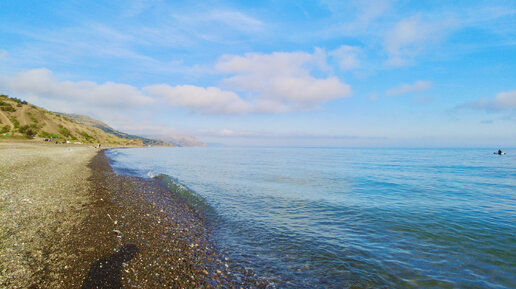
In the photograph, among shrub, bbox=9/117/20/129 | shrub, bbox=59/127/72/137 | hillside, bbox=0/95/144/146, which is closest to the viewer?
hillside, bbox=0/95/144/146

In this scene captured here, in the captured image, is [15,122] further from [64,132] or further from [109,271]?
[109,271]

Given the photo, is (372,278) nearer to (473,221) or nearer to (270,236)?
(270,236)

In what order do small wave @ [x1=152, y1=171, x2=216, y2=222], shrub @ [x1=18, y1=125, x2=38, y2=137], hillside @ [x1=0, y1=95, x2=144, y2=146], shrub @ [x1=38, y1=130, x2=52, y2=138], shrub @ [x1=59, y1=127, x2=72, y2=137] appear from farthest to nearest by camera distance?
shrub @ [x1=59, y1=127, x2=72, y2=137] → shrub @ [x1=38, y1=130, x2=52, y2=138] → shrub @ [x1=18, y1=125, x2=38, y2=137] → hillside @ [x1=0, y1=95, x2=144, y2=146] → small wave @ [x1=152, y1=171, x2=216, y2=222]

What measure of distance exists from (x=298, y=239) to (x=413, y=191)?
2162cm

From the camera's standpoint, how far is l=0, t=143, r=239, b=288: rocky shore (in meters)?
7.02

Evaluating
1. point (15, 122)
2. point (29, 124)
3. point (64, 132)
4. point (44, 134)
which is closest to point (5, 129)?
point (15, 122)

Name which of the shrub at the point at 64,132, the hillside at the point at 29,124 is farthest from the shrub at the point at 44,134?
the shrub at the point at 64,132

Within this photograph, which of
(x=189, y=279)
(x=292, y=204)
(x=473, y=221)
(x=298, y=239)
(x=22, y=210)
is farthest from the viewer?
(x=292, y=204)

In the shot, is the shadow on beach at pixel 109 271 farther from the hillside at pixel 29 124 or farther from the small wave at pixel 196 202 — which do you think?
the hillside at pixel 29 124

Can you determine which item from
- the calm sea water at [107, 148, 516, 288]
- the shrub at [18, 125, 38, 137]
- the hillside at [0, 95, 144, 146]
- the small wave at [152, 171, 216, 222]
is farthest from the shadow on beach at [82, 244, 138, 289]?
the shrub at [18, 125, 38, 137]

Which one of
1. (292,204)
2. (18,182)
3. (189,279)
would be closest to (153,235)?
(189,279)

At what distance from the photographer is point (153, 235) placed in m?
10.8

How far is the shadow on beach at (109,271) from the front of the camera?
677 cm

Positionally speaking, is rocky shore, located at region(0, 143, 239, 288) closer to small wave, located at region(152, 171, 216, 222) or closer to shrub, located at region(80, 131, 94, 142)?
small wave, located at region(152, 171, 216, 222)
